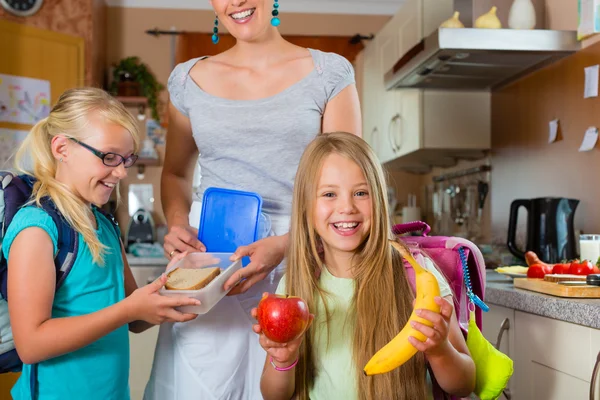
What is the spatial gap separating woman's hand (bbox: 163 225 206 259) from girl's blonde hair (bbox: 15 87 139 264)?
0.46 feet

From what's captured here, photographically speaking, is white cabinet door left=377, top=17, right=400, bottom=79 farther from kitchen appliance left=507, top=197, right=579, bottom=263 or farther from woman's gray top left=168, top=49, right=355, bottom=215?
woman's gray top left=168, top=49, right=355, bottom=215

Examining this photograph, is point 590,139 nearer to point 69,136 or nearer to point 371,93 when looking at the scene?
point 69,136

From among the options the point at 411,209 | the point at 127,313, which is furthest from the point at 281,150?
the point at 411,209

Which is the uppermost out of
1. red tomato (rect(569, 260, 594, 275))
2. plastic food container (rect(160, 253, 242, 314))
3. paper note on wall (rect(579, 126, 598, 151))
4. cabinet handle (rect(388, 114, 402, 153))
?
cabinet handle (rect(388, 114, 402, 153))

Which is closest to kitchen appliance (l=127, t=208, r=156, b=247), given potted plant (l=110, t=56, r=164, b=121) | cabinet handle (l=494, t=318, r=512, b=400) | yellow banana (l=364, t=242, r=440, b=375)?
potted plant (l=110, t=56, r=164, b=121)

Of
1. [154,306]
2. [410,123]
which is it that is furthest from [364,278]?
[410,123]

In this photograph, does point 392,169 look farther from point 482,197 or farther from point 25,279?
point 25,279

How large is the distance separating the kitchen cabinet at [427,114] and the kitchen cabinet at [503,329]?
170 centimetres

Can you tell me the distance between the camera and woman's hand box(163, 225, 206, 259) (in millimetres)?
1280

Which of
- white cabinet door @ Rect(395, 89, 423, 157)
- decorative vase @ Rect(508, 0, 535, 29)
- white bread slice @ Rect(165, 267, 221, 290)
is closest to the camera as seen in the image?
white bread slice @ Rect(165, 267, 221, 290)

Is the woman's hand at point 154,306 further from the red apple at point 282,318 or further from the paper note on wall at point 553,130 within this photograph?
the paper note on wall at point 553,130

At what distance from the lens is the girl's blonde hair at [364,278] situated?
4.13ft

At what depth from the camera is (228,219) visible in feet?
4.32

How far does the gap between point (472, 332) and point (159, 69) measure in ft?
13.5
